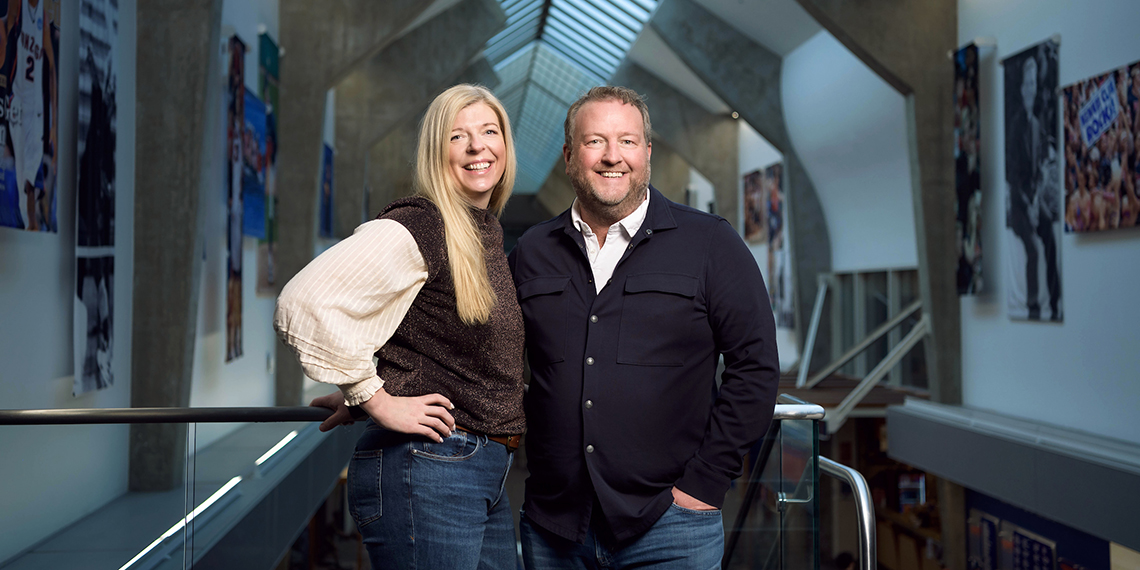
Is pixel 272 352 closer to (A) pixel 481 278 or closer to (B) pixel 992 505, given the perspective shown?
(B) pixel 992 505

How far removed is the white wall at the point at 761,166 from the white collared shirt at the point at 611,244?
1621 centimetres

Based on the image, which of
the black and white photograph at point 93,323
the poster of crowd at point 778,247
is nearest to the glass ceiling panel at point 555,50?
the poster of crowd at point 778,247

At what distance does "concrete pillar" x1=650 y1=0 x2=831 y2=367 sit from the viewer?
16016 mm

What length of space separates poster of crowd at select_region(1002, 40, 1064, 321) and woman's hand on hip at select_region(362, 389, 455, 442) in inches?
355

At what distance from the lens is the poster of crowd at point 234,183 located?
30.8 feet

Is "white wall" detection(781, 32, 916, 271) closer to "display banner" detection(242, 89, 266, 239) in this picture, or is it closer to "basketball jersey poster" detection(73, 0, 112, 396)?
"display banner" detection(242, 89, 266, 239)

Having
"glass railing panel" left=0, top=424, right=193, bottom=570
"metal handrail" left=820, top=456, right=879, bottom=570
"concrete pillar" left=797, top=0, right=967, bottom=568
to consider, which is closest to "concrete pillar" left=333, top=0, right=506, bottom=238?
"concrete pillar" left=797, top=0, right=967, bottom=568

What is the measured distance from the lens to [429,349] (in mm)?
2121

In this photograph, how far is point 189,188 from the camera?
6.93 metres

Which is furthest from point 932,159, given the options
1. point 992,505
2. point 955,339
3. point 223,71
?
point 223,71

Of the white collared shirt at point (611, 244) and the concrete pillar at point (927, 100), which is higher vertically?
the concrete pillar at point (927, 100)

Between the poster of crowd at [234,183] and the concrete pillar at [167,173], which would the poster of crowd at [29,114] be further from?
the poster of crowd at [234,183]

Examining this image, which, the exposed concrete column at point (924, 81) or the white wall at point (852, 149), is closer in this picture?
the exposed concrete column at point (924, 81)

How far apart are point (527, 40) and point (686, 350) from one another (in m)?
20.4
